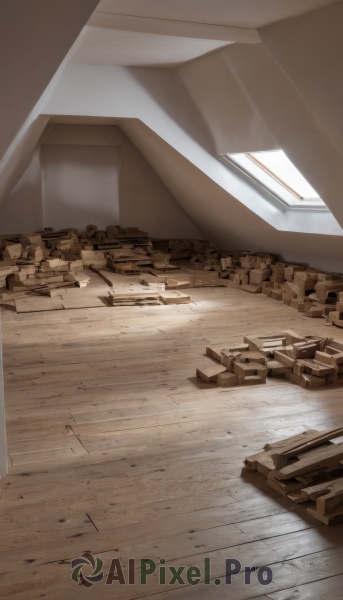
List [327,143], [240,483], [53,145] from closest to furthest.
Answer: [240,483] → [327,143] → [53,145]

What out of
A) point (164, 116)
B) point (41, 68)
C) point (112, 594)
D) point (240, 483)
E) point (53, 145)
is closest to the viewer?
point (112, 594)

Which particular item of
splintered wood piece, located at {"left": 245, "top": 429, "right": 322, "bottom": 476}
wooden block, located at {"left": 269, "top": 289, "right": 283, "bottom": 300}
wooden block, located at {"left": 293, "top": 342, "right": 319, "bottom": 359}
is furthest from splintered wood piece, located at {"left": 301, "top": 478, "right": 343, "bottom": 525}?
wooden block, located at {"left": 269, "top": 289, "right": 283, "bottom": 300}

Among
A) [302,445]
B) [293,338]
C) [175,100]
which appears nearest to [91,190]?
[175,100]

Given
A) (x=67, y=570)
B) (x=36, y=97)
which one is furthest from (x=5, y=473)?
(x=36, y=97)

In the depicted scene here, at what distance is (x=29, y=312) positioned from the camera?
6.55 metres

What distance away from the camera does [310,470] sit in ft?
9.29

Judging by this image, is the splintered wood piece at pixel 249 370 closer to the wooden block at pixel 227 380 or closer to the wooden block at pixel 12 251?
the wooden block at pixel 227 380

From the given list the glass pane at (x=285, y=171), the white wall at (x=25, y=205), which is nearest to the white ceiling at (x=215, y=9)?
the glass pane at (x=285, y=171)

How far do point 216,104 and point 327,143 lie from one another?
1945 mm

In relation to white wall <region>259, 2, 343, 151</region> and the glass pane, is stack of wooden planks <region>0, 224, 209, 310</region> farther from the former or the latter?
white wall <region>259, 2, 343, 151</region>

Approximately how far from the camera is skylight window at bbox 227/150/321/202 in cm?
704

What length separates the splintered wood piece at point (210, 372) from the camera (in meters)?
4.35

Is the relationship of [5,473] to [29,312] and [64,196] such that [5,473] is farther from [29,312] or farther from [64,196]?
[64,196]

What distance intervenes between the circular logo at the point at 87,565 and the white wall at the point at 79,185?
8725 millimetres
